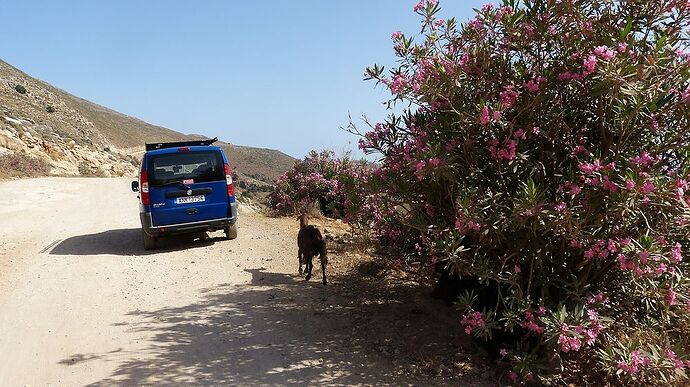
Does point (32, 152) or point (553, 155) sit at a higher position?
point (32, 152)

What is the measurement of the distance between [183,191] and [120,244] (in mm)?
2177

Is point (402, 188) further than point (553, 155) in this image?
Yes

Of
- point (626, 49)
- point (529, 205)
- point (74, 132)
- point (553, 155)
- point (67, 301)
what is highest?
point (74, 132)

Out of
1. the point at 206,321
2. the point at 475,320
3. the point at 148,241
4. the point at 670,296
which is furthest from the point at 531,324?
the point at 148,241

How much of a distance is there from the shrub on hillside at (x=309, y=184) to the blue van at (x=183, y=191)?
4.25m

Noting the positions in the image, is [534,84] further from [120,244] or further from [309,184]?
[309,184]

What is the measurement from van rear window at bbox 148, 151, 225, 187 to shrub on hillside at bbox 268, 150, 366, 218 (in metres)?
4.37

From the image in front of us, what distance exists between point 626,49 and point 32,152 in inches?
1378

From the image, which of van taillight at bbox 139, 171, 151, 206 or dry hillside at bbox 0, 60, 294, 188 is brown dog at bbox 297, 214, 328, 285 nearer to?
van taillight at bbox 139, 171, 151, 206

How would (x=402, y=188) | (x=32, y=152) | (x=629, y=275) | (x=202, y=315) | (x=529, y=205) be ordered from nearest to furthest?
(x=529, y=205) → (x=629, y=275) → (x=402, y=188) → (x=202, y=315) → (x=32, y=152)

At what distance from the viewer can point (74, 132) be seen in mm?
42156

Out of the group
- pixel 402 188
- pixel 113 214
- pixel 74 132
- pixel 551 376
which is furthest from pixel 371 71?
pixel 74 132

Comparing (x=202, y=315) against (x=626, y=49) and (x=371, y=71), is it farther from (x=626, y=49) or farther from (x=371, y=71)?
(x=626, y=49)

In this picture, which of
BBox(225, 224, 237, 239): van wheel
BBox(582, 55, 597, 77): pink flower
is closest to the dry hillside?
BBox(225, 224, 237, 239): van wheel
